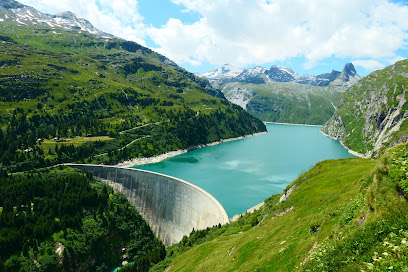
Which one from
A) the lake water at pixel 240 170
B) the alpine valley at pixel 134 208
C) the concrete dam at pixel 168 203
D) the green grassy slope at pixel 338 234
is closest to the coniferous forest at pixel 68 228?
the alpine valley at pixel 134 208

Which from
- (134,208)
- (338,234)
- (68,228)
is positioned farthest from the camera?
(134,208)

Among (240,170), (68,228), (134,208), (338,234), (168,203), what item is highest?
(338,234)

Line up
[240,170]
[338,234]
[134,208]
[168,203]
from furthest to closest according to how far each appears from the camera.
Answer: [240,170], [134,208], [168,203], [338,234]

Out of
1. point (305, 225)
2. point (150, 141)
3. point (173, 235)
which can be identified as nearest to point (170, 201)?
point (173, 235)

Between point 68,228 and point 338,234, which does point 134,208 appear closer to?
point 68,228

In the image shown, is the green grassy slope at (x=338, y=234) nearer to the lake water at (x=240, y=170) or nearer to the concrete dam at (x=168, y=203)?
the concrete dam at (x=168, y=203)

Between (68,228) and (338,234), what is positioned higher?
(338,234)

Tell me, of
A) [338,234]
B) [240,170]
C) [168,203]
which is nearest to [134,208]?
[168,203]
